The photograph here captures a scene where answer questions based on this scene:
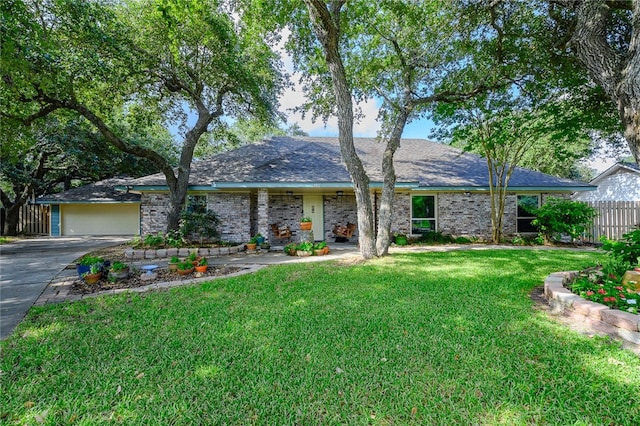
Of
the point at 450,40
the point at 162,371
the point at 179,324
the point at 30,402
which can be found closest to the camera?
the point at 30,402

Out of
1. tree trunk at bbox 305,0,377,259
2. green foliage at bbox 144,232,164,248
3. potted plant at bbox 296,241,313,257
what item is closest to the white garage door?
green foliage at bbox 144,232,164,248

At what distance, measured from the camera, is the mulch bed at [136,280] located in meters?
5.09

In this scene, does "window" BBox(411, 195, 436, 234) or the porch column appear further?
"window" BBox(411, 195, 436, 234)

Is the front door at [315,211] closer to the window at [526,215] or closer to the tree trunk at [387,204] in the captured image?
the tree trunk at [387,204]

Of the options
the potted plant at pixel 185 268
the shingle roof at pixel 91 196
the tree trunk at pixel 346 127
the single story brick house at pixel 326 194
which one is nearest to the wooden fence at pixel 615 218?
the single story brick house at pixel 326 194

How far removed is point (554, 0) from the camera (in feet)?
18.0

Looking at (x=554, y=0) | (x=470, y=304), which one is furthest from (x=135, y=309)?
(x=554, y=0)

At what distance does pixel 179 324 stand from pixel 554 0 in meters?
8.82

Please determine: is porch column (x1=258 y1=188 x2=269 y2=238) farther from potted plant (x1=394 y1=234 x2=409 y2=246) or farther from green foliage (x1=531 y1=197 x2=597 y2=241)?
green foliage (x1=531 y1=197 x2=597 y2=241)

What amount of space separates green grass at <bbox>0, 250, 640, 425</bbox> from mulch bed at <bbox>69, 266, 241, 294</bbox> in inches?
31.8

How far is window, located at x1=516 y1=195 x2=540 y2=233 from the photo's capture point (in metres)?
11.6

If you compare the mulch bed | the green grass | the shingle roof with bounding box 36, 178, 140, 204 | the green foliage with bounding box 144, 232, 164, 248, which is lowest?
the green grass

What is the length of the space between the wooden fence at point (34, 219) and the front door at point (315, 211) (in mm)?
16384

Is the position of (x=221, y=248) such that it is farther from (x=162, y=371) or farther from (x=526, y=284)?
(x=526, y=284)
